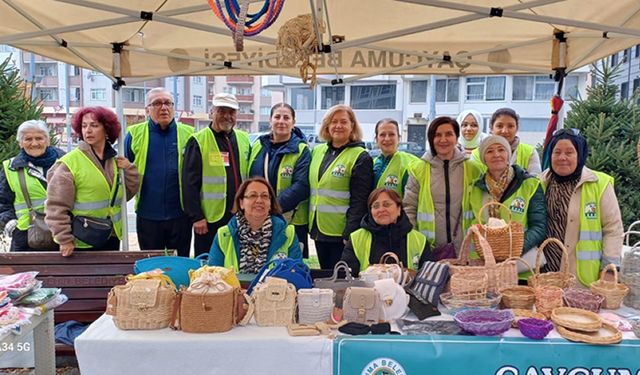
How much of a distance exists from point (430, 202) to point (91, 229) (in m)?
2.49

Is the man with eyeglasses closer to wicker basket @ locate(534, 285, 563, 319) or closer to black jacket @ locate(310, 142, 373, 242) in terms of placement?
black jacket @ locate(310, 142, 373, 242)

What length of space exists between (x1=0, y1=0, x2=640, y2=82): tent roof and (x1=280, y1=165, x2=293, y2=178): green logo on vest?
0.98 metres

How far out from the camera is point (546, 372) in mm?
2211

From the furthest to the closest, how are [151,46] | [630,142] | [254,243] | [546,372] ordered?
[630,142], [151,46], [254,243], [546,372]

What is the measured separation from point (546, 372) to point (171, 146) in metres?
3.36

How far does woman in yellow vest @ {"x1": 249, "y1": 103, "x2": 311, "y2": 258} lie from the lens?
421 centimetres

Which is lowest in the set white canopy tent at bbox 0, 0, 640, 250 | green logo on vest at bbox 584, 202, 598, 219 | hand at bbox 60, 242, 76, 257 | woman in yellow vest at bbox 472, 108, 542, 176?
hand at bbox 60, 242, 76, 257

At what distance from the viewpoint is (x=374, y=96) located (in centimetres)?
3138

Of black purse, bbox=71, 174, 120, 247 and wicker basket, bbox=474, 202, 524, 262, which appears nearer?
wicker basket, bbox=474, 202, 524, 262

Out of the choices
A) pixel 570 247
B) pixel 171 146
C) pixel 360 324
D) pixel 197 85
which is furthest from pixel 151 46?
pixel 197 85

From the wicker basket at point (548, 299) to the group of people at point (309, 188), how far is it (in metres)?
0.49

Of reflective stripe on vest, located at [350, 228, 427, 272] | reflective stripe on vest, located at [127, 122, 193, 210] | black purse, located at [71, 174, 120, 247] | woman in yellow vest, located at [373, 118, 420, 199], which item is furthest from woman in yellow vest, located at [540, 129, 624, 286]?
black purse, located at [71, 174, 120, 247]

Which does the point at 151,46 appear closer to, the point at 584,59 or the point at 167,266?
the point at 167,266

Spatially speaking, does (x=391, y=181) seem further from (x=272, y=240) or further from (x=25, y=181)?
(x=25, y=181)
